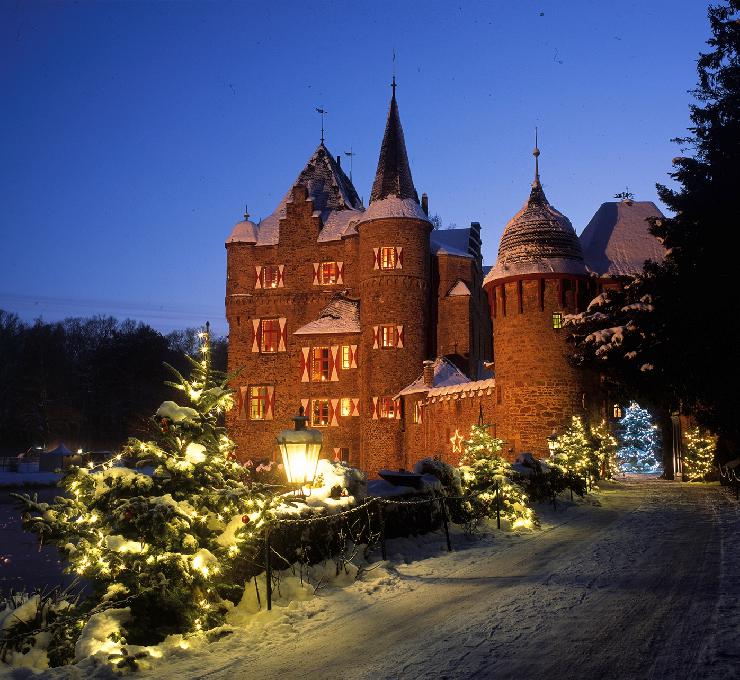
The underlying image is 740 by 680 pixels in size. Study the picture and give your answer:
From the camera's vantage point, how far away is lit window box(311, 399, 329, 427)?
1470 inches

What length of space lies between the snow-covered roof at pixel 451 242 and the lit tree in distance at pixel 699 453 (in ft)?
50.0

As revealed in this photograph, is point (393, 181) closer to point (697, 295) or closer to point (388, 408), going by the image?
point (388, 408)

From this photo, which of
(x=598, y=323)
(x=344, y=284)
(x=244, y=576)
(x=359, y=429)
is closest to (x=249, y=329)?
(x=344, y=284)

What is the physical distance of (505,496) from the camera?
13.9 meters

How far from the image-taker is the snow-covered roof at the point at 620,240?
2755 centimetres

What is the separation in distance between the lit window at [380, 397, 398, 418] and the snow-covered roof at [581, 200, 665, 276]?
11450 millimetres

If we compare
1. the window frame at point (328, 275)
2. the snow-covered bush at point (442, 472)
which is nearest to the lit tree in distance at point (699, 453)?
the snow-covered bush at point (442, 472)

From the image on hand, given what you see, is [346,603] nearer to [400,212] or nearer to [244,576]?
[244,576]

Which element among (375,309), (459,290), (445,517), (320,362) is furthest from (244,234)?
(445,517)

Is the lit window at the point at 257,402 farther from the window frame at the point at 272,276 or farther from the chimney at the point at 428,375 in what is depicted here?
the chimney at the point at 428,375

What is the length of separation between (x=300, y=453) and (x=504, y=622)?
3321mm

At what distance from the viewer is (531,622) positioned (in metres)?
6.30

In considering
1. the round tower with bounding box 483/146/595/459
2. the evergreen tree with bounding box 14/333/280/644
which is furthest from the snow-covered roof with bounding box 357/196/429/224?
the evergreen tree with bounding box 14/333/280/644

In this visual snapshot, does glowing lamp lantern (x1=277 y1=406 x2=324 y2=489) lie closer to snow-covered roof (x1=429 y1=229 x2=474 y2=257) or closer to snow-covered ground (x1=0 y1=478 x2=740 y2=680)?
snow-covered ground (x1=0 y1=478 x2=740 y2=680)
